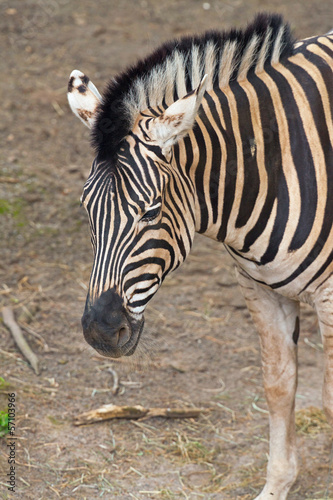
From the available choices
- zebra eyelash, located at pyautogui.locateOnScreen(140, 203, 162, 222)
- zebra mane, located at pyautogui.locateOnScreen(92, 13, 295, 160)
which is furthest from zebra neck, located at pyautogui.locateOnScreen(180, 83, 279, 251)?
zebra eyelash, located at pyautogui.locateOnScreen(140, 203, 162, 222)

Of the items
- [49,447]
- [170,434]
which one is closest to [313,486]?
[170,434]

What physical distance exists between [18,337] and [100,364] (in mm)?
802

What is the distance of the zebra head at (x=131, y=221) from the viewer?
10.1ft

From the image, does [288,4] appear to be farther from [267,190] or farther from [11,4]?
[267,190]

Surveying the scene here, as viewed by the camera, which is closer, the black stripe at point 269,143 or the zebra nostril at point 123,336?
the zebra nostril at point 123,336

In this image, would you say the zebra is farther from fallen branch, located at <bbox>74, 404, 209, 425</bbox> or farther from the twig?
the twig

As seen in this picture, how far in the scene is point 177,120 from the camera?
3057mm

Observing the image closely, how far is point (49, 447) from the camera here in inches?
189

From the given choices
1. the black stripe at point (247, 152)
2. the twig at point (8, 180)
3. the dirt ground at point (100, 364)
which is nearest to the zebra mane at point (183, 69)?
the black stripe at point (247, 152)

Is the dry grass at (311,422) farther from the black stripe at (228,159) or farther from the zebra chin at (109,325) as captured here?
the zebra chin at (109,325)

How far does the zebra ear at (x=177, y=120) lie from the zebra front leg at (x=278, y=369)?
1.34m

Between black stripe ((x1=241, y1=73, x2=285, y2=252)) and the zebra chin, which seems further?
black stripe ((x1=241, y1=73, x2=285, y2=252))

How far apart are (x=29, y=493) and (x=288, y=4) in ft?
36.0

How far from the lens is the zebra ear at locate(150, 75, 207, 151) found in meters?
3.04
